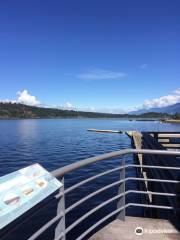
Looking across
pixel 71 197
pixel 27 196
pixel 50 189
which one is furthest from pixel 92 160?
pixel 71 197

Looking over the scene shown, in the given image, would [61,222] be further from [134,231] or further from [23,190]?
[134,231]

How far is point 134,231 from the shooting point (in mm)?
5012

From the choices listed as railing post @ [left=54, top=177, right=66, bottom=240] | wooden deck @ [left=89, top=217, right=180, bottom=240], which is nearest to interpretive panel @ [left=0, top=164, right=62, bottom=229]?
railing post @ [left=54, top=177, right=66, bottom=240]

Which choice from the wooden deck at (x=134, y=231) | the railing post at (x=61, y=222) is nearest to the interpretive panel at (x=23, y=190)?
the railing post at (x=61, y=222)

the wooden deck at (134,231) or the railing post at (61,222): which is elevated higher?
the railing post at (61,222)

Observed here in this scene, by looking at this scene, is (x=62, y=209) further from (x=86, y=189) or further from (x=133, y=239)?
(x=86, y=189)

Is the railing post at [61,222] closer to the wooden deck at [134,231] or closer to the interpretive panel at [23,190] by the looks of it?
the interpretive panel at [23,190]

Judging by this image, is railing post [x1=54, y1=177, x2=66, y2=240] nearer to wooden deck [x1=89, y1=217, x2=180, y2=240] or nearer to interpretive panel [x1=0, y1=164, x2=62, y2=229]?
interpretive panel [x1=0, y1=164, x2=62, y2=229]

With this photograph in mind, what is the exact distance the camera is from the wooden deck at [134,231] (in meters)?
4.78

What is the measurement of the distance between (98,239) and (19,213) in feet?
8.72

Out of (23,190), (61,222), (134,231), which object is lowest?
(134,231)

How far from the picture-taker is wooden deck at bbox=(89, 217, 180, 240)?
4777 mm

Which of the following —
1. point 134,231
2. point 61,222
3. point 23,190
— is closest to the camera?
point 23,190

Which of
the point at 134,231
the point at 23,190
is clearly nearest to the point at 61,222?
the point at 23,190
